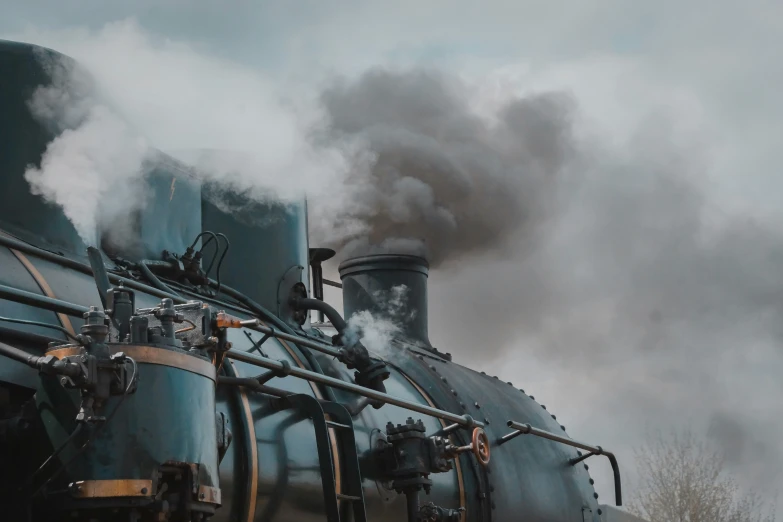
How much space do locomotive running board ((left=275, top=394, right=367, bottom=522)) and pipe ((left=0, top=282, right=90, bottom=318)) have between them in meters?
1.10

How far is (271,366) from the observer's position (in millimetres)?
4125

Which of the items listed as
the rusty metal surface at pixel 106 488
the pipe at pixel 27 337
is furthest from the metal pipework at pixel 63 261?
the rusty metal surface at pixel 106 488

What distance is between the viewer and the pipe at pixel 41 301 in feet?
10.6

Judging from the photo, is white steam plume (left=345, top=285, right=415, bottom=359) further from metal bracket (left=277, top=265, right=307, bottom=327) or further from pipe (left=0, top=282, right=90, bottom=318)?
pipe (left=0, top=282, right=90, bottom=318)

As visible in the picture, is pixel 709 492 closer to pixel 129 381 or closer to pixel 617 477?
pixel 617 477

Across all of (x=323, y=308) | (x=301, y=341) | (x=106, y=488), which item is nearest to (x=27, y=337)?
(x=106, y=488)

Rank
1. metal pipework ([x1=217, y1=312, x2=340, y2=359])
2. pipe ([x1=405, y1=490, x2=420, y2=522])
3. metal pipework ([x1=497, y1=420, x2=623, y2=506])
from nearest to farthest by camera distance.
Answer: metal pipework ([x1=217, y1=312, x2=340, y2=359])
pipe ([x1=405, y1=490, x2=420, y2=522])
metal pipework ([x1=497, y1=420, x2=623, y2=506])

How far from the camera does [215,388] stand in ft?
11.8

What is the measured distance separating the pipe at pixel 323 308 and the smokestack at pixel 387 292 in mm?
1434

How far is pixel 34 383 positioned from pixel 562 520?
4.22 metres

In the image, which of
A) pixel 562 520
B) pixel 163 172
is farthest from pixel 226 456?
pixel 562 520

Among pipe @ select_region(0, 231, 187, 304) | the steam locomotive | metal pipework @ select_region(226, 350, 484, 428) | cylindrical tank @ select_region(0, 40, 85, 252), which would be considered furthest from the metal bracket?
cylindrical tank @ select_region(0, 40, 85, 252)

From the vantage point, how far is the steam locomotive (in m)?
3.13

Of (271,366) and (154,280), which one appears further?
(154,280)
